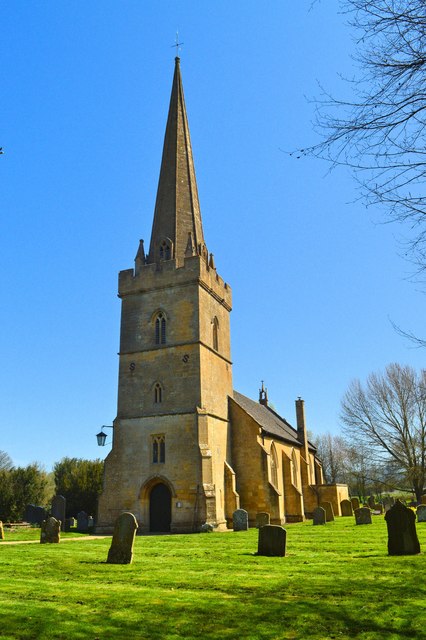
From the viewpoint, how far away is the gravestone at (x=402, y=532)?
11094mm

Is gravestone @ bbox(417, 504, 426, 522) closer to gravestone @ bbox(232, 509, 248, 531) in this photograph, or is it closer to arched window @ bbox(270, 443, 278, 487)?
gravestone @ bbox(232, 509, 248, 531)

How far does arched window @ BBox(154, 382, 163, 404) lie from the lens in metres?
24.2

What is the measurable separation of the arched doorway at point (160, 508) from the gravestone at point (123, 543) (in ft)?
39.3

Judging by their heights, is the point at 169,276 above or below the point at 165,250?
below

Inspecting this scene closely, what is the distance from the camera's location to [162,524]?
22750mm

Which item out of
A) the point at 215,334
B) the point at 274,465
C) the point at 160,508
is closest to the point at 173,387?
the point at 215,334

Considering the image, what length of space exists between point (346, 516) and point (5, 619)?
28.4 m

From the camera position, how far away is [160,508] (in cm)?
2289

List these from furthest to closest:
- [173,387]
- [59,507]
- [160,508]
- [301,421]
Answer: [301,421]
[59,507]
[173,387]
[160,508]

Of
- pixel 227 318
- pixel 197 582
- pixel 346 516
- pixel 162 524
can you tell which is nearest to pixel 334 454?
pixel 346 516

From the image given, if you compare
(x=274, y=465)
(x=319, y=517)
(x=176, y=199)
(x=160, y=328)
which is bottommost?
(x=319, y=517)

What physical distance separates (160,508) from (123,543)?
12411 millimetres

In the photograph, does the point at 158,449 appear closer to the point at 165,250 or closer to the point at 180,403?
the point at 180,403

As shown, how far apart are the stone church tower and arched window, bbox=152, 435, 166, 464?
0.15ft
